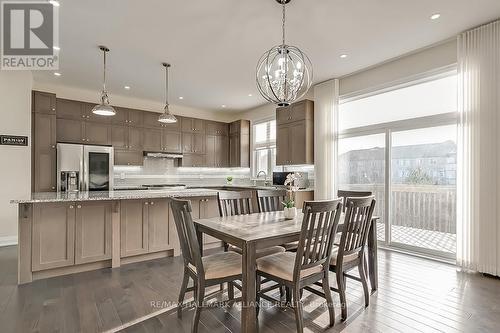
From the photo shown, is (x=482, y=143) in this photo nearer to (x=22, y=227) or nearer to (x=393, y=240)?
(x=393, y=240)

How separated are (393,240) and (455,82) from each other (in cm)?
255

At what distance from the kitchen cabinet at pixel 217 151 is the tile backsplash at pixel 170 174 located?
0.41 metres

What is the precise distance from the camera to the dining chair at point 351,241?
7.25 ft

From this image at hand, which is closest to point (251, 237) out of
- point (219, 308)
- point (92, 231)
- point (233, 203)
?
point (219, 308)

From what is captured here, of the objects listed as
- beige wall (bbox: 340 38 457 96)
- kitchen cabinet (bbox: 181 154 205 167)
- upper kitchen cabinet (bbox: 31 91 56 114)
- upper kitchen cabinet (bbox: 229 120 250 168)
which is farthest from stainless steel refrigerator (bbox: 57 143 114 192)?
beige wall (bbox: 340 38 457 96)

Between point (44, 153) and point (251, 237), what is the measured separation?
500 cm

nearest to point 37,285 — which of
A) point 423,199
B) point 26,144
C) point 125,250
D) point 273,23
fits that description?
point 125,250

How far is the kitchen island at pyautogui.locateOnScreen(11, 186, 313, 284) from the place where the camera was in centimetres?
297

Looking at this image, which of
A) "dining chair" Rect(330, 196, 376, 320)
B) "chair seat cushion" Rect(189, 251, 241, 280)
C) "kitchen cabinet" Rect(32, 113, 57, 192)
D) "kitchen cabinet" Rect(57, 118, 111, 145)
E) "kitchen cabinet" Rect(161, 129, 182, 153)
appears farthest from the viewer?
"kitchen cabinet" Rect(161, 129, 182, 153)

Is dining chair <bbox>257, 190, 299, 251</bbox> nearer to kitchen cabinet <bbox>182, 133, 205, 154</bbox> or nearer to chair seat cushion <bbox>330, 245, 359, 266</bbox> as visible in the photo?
chair seat cushion <bbox>330, 245, 359, 266</bbox>

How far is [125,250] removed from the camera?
3562 millimetres

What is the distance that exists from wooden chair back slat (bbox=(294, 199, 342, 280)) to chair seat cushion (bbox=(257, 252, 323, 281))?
0.25 feet

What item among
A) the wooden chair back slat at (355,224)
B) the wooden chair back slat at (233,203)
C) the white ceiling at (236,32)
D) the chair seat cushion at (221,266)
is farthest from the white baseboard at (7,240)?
the wooden chair back slat at (355,224)

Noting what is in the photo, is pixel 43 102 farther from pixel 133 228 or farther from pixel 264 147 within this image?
pixel 264 147
